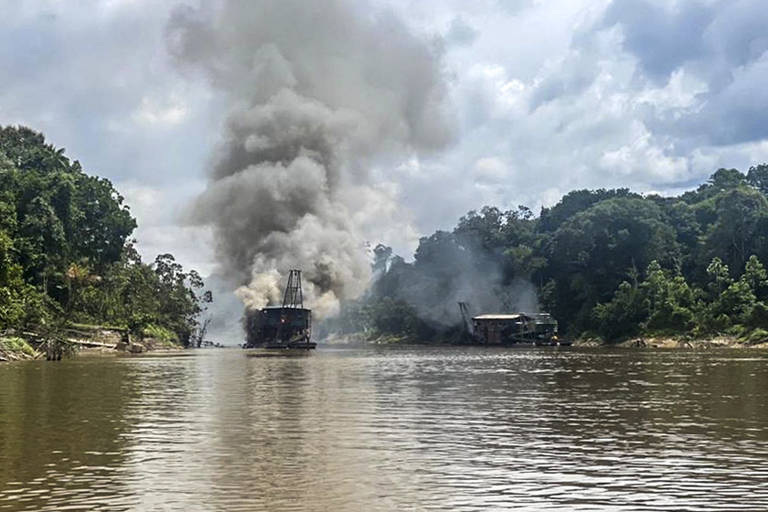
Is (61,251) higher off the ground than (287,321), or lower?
higher

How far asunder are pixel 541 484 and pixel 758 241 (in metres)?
127

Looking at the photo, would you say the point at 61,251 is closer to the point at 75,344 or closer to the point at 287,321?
the point at 75,344

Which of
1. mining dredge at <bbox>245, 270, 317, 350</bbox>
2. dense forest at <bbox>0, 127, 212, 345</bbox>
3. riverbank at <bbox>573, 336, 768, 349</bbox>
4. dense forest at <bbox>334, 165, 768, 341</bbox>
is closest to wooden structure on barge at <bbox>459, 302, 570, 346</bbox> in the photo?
dense forest at <bbox>334, 165, 768, 341</bbox>

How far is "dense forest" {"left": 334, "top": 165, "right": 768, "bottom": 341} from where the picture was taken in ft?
409

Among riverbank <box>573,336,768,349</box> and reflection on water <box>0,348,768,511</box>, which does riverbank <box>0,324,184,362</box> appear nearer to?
reflection on water <box>0,348,768,511</box>

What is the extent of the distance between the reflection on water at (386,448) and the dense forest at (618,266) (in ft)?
287

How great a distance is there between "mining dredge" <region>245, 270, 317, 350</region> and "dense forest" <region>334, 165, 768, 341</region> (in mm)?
50724

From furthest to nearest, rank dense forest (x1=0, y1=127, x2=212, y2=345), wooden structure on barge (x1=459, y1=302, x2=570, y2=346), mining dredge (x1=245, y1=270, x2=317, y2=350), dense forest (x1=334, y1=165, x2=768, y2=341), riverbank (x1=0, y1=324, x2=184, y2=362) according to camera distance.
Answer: wooden structure on barge (x1=459, y1=302, x2=570, y2=346)
dense forest (x1=334, y1=165, x2=768, y2=341)
mining dredge (x1=245, y1=270, x2=317, y2=350)
dense forest (x1=0, y1=127, x2=212, y2=345)
riverbank (x1=0, y1=324, x2=184, y2=362)

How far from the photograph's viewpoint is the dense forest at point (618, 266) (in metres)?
125

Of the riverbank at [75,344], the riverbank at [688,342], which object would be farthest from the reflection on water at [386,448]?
the riverbank at [688,342]

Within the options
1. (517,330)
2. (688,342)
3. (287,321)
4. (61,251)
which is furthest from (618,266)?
(61,251)

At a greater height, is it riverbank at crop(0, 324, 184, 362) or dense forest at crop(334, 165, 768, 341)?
dense forest at crop(334, 165, 768, 341)

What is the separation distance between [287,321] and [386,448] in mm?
94218

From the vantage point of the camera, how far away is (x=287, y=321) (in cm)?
11350
